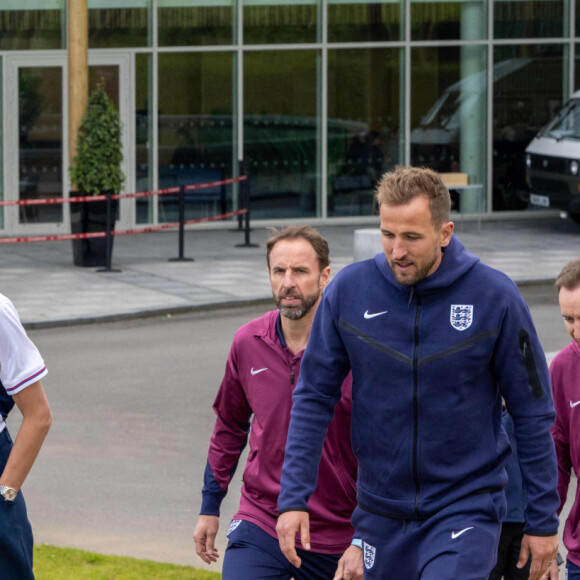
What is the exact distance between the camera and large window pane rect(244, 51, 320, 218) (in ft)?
74.8

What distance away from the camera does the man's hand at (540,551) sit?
3809mm

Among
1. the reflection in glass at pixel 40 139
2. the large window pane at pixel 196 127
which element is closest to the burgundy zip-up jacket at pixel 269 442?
the reflection in glass at pixel 40 139

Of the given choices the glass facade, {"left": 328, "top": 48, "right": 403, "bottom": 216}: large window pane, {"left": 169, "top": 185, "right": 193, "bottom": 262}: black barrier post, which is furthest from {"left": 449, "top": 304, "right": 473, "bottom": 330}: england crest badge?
{"left": 328, "top": 48, "right": 403, "bottom": 216}: large window pane

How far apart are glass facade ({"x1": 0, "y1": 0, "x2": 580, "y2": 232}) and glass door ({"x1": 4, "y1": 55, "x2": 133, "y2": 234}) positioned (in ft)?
0.08

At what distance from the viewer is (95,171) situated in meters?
17.2

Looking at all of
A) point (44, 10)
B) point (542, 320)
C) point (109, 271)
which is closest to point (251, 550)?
point (542, 320)

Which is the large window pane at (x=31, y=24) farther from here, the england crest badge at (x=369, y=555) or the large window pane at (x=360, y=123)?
the england crest badge at (x=369, y=555)

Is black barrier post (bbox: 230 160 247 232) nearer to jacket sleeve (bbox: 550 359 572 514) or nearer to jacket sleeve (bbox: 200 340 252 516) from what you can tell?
jacket sleeve (bbox: 200 340 252 516)

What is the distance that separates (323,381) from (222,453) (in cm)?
81

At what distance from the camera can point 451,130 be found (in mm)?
23906

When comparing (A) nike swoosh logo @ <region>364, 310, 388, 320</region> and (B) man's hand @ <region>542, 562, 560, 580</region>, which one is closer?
(A) nike swoosh logo @ <region>364, 310, 388, 320</region>

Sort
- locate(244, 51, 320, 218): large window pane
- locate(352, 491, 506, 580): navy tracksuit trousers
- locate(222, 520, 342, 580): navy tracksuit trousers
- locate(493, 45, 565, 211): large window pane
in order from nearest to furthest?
locate(352, 491, 506, 580): navy tracksuit trousers
locate(222, 520, 342, 580): navy tracksuit trousers
locate(244, 51, 320, 218): large window pane
locate(493, 45, 565, 211): large window pane

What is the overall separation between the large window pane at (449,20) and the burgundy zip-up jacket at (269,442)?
1967 centimetres

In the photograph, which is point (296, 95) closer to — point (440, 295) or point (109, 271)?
point (109, 271)
